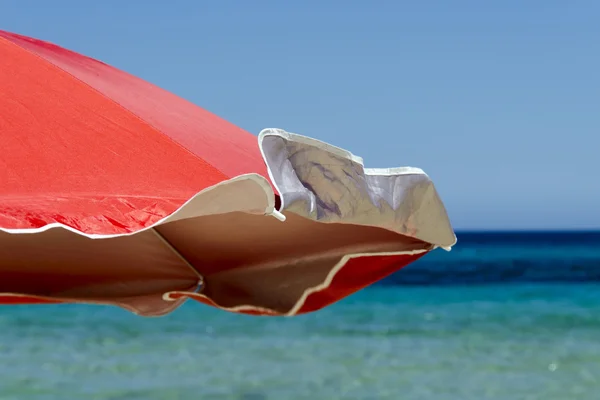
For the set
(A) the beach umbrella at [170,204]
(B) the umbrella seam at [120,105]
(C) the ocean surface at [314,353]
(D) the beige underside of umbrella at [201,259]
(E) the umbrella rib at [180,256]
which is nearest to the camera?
(A) the beach umbrella at [170,204]

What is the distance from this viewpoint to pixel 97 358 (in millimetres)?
9945

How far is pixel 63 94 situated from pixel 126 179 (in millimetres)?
362

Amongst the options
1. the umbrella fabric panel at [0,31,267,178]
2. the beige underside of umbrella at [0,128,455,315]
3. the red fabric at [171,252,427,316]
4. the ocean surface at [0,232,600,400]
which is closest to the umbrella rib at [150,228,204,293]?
the beige underside of umbrella at [0,128,455,315]

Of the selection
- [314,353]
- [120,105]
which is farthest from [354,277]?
[314,353]

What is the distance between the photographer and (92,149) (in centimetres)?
195

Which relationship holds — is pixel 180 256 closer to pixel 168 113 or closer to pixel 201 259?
Result: pixel 201 259

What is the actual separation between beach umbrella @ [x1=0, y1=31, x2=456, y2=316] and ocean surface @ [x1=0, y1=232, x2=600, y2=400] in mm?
5123

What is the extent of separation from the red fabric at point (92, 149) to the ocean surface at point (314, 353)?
18.2ft

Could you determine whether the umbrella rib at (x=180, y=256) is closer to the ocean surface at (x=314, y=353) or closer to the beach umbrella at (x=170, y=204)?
the beach umbrella at (x=170, y=204)

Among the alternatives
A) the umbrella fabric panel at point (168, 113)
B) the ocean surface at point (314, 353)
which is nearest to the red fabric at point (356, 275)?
the umbrella fabric panel at point (168, 113)

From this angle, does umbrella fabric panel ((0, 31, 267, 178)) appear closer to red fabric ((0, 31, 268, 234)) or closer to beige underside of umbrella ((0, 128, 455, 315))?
red fabric ((0, 31, 268, 234))

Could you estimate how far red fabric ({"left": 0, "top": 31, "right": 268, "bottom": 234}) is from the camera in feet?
5.39

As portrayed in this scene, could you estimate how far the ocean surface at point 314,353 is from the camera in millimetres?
7871

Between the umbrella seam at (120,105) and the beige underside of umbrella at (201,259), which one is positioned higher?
the umbrella seam at (120,105)
